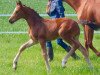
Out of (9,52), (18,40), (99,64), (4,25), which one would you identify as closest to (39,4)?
(4,25)

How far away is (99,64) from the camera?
9047 mm

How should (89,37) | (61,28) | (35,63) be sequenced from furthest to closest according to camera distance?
1. (89,37)
2. (35,63)
3. (61,28)

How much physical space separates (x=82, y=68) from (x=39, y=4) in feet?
52.7

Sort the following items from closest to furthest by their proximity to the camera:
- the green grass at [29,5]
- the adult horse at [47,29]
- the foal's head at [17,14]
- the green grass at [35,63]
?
the green grass at [35,63], the adult horse at [47,29], the foal's head at [17,14], the green grass at [29,5]

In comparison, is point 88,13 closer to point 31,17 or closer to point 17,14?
point 31,17

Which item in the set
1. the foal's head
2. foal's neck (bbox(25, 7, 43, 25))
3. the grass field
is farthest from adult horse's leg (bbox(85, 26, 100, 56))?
the foal's head

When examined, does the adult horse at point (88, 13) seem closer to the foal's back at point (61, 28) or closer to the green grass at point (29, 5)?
the foal's back at point (61, 28)

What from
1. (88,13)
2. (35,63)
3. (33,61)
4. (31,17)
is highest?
(31,17)

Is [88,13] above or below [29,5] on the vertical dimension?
above

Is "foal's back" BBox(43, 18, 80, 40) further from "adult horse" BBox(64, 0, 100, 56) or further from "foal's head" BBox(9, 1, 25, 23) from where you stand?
"adult horse" BBox(64, 0, 100, 56)

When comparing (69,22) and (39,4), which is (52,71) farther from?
(39,4)

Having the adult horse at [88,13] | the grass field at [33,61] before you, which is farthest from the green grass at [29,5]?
the adult horse at [88,13]

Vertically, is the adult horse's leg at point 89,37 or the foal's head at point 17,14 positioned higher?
the foal's head at point 17,14

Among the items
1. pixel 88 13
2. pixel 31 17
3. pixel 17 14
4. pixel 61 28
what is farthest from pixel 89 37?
pixel 17 14
